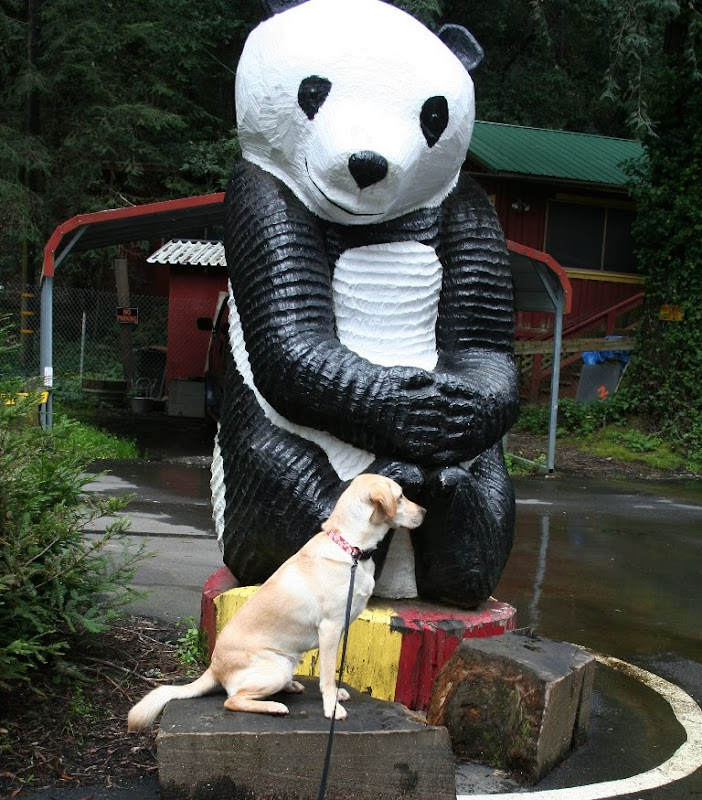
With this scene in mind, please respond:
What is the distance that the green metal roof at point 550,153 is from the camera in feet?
48.3

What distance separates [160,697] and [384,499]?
0.80 metres

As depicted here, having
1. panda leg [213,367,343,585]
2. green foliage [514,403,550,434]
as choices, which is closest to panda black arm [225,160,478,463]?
panda leg [213,367,343,585]

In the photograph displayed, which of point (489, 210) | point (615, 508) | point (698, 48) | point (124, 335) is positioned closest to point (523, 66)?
point (698, 48)

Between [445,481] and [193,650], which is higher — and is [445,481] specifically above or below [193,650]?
above

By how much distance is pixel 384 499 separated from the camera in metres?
2.25

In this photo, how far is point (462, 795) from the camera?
104 inches

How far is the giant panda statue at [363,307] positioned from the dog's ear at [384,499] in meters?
0.52

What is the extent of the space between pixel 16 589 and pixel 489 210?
203cm

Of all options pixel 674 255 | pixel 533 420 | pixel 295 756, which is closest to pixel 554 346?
pixel 674 255

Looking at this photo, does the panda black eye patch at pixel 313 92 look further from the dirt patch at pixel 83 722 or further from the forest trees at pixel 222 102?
the forest trees at pixel 222 102

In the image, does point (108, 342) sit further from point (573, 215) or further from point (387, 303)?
point (387, 303)

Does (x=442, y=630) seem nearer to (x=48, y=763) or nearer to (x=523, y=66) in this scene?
(x=48, y=763)

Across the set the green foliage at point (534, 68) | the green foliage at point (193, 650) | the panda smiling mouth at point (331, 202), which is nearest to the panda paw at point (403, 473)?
the panda smiling mouth at point (331, 202)

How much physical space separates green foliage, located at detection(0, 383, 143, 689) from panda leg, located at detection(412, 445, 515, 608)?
101 cm
